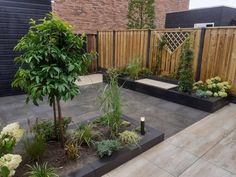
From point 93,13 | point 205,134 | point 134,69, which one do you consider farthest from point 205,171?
point 93,13

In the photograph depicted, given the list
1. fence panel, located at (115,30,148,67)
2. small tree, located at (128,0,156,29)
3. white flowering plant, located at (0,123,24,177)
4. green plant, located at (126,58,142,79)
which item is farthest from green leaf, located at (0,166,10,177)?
small tree, located at (128,0,156,29)

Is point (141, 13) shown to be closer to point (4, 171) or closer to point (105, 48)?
point (105, 48)

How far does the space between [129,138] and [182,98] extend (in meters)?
2.39

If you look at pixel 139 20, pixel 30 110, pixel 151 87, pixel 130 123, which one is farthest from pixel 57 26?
pixel 139 20

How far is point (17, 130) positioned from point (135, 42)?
5271mm

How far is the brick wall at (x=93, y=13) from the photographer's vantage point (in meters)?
8.15

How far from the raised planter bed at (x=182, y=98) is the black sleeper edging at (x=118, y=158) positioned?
1389 millimetres

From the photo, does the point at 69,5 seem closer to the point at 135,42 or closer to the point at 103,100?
the point at 135,42

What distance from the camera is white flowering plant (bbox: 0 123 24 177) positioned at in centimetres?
162

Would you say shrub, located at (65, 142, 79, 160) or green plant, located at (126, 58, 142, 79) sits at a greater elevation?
green plant, located at (126, 58, 142, 79)

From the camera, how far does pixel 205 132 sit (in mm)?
3205

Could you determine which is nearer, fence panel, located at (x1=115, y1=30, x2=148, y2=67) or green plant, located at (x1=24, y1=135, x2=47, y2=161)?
green plant, located at (x1=24, y1=135, x2=47, y2=161)

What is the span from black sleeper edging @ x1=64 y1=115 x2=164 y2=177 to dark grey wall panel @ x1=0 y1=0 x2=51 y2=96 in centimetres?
417

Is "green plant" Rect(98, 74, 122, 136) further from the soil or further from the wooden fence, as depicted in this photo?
the wooden fence
